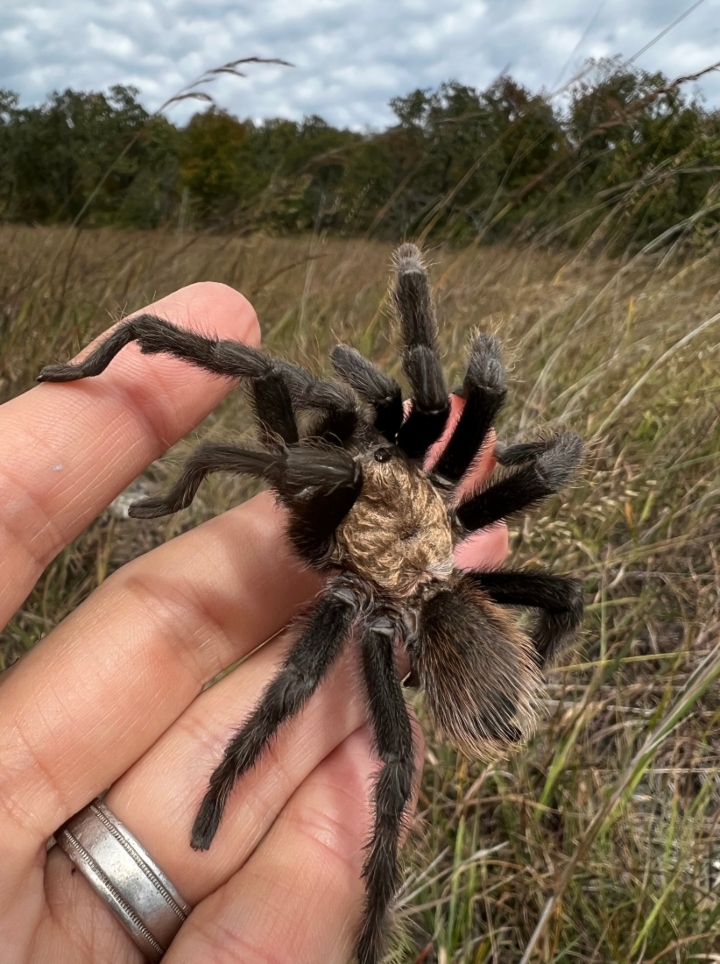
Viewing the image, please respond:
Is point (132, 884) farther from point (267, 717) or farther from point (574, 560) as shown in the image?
point (574, 560)

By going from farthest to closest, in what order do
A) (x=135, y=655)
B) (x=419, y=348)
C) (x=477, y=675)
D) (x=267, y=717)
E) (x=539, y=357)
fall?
(x=539, y=357) < (x=419, y=348) < (x=135, y=655) < (x=477, y=675) < (x=267, y=717)

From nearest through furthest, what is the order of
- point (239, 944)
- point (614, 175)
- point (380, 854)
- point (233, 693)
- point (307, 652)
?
point (239, 944) → point (380, 854) → point (307, 652) → point (233, 693) → point (614, 175)

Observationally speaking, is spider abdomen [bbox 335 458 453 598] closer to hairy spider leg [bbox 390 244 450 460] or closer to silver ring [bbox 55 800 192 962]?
hairy spider leg [bbox 390 244 450 460]

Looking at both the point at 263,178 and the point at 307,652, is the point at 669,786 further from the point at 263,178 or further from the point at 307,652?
the point at 263,178

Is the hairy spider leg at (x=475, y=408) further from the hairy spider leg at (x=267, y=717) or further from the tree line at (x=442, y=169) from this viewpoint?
the tree line at (x=442, y=169)

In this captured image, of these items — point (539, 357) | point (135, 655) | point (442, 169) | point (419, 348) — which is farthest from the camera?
point (442, 169)

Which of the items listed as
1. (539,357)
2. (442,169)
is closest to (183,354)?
(539,357)

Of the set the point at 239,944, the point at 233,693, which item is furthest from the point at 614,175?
the point at 239,944
